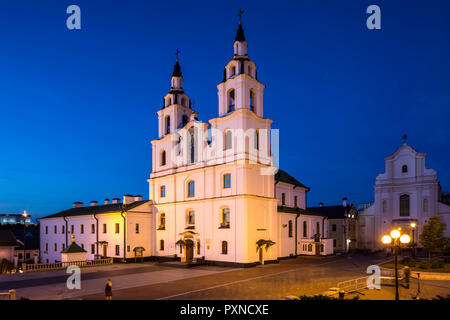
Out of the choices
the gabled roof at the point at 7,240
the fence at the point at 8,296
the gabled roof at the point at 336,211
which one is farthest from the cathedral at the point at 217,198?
the fence at the point at 8,296

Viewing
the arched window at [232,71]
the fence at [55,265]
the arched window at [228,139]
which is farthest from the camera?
the arched window at [232,71]

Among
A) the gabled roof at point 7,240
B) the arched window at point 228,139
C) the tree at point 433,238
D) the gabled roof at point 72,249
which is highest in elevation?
the arched window at point 228,139

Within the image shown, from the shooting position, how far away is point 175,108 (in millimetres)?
44156

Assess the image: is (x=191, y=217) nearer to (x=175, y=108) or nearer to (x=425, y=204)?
(x=175, y=108)

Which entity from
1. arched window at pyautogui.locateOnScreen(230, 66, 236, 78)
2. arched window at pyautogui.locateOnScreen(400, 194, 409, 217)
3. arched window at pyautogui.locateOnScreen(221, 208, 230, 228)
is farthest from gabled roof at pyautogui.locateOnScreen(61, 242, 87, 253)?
arched window at pyautogui.locateOnScreen(400, 194, 409, 217)

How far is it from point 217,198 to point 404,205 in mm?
33089

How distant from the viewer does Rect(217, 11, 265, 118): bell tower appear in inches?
1452

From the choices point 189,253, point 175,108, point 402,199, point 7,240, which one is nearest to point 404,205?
point 402,199

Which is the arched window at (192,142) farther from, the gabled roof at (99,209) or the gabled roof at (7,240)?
the gabled roof at (7,240)

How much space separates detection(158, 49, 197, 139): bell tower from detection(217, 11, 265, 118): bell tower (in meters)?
7.42

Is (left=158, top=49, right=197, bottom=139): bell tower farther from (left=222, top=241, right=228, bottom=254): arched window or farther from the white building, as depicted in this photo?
the white building

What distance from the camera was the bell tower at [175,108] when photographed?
145 ft

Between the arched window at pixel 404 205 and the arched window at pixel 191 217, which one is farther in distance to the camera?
the arched window at pixel 404 205
